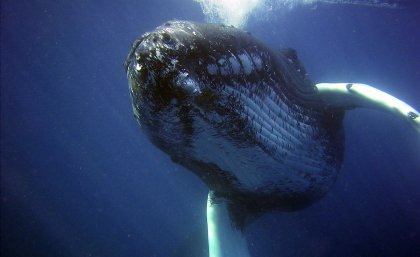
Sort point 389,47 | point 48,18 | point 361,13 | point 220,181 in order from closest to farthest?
point 220,181, point 361,13, point 389,47, point 48,18

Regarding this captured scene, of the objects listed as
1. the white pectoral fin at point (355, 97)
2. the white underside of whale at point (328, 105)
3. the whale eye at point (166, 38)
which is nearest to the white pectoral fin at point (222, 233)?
the white underside of whale at point (328, 105)

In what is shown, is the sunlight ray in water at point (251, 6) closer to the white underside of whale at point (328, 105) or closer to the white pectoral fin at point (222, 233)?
the white underside of whale at point (328, 105)

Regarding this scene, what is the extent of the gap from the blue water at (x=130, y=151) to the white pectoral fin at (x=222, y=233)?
3.29 m

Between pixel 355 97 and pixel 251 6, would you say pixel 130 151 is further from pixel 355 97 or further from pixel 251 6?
pixel 355 97

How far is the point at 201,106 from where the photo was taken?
7.52 feet

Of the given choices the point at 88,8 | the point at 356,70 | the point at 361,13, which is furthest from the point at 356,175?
the point at 88,8

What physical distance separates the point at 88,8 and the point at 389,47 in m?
31.4

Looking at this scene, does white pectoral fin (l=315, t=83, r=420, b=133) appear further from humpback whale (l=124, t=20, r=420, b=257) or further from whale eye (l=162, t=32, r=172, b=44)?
whale eye (l=162, t=32, r=172, b=44)

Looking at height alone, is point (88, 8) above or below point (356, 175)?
above

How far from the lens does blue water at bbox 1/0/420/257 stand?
9.88 meters

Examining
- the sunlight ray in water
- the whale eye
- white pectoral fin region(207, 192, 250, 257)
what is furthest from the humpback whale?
the sunlight ray in water

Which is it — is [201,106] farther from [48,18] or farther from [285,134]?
[48,18]

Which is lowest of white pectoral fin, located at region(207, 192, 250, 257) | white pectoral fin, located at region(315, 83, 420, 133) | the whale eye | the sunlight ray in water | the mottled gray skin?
white pectoral fin, located at region(207, 192, 250, 257)

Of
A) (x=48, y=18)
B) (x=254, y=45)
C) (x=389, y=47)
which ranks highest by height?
(x=48, y=18)
